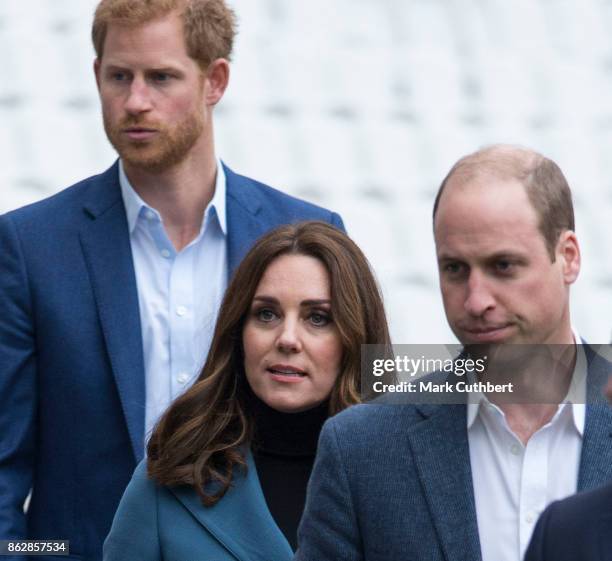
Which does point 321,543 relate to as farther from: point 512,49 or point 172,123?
point 512,49

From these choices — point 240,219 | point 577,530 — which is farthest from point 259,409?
point 577,530

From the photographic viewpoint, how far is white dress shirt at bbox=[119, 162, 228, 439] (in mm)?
3908

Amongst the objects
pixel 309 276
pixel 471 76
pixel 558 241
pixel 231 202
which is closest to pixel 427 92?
pixel 471 76

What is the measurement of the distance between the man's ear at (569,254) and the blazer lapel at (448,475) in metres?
0.23

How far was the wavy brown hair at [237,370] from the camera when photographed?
3463 millimetres

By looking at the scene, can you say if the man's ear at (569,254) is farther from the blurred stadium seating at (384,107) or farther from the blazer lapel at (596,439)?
the blurred stadium seating at (384,107)

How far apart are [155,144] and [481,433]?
1.20m

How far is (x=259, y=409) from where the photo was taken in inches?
140

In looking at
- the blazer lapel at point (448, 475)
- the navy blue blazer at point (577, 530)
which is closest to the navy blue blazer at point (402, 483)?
the blazer lapel at point (448, 475)

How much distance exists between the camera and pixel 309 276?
11.8 feet

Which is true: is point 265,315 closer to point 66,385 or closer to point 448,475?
point 66,385

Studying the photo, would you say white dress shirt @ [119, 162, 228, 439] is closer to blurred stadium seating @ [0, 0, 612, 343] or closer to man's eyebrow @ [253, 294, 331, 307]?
man's eyebrow @ [253, 294, 331, 307]

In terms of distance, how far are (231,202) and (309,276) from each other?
22.2 inches

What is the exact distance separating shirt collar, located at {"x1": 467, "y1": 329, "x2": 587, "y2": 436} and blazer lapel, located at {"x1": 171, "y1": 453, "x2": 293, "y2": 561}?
1.84 feet
